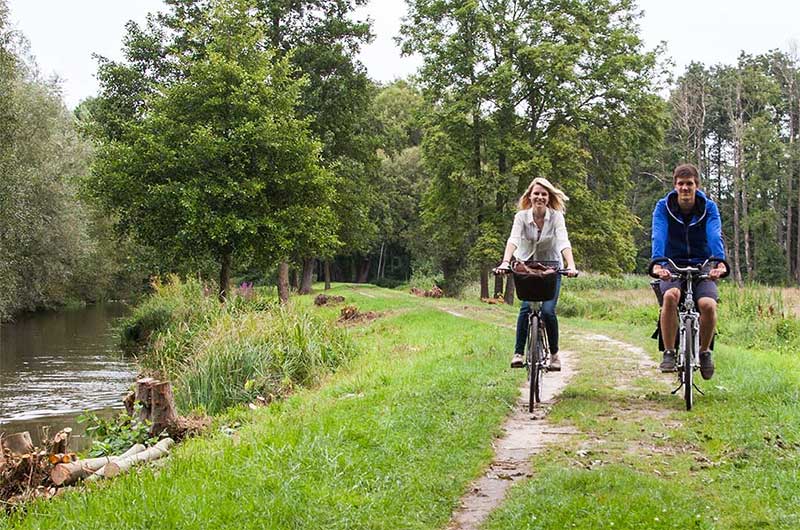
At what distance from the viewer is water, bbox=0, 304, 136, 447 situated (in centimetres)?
1368

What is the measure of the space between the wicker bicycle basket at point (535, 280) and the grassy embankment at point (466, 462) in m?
1.19

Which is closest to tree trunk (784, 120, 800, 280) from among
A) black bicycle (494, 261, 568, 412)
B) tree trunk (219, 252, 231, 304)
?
tree trunk (219, 252, 231, 304)

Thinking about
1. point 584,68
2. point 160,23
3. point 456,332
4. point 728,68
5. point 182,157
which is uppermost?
point 728,68

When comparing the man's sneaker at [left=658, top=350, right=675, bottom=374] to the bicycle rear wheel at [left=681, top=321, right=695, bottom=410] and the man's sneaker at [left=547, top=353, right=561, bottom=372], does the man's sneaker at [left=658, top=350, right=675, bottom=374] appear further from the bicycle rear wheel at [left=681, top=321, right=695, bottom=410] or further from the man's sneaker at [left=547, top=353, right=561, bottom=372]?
the man's sneaker at [left=547, top=353, right=561, bottom=372]

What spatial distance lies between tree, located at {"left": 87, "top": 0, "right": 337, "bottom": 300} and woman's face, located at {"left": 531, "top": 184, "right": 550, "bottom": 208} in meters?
13.9

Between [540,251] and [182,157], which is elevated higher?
[182,157]

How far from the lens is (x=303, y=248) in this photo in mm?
23875

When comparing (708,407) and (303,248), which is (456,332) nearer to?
(303,248)

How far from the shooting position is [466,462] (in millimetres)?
5863

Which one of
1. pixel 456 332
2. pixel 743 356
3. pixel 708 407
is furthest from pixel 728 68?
pixel 708 407

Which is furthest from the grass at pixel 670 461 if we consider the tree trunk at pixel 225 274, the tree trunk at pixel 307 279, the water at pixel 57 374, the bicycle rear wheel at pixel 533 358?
the tree trunk at pixel 307 279

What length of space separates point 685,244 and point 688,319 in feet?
2.63

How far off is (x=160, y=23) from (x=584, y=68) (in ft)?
57.0

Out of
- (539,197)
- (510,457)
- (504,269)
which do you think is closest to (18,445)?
(510,457)
